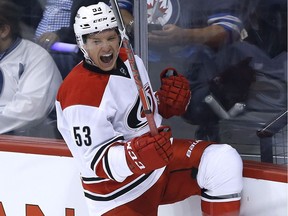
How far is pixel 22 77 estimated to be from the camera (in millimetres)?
3240

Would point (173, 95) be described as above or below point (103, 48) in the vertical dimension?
below

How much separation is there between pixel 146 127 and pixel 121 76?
7.8 inches

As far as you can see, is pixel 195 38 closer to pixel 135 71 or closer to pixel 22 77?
pixel 135 71

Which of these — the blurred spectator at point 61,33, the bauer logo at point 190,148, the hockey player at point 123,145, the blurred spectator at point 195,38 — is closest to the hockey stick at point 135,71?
the hockey player at point 123,145

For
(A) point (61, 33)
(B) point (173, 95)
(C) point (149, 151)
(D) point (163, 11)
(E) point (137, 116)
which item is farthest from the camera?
(A) point (61, 33)

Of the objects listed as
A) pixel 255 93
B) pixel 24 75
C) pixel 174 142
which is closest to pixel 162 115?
pixel 174 142

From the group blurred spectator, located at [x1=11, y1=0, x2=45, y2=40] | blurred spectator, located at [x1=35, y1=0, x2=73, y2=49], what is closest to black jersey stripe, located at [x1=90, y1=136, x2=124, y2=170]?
blurred spectator, located at [x1=35, y1=0, x2=73, y2=49]

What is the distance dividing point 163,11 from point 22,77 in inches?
26.8

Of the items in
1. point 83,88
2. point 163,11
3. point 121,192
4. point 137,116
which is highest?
point 163,11

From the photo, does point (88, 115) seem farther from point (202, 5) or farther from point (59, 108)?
point (202, 5)

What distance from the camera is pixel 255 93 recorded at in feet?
9.15

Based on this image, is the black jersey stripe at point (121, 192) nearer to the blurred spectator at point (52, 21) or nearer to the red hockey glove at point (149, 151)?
the red hockey glove at point (149, 151)

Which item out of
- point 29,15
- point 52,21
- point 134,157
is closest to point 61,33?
point 52,21

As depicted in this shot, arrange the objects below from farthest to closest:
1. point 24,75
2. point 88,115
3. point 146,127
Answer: point 24,75 < point 146,127 < point 88,115
